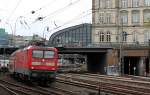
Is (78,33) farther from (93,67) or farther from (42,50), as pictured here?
(42,50)

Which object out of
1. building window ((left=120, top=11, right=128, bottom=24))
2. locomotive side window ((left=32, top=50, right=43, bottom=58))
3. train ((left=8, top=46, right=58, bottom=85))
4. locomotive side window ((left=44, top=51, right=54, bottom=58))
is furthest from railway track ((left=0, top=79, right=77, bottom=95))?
building window ((left=120, top=11, right=128, bottom=24))

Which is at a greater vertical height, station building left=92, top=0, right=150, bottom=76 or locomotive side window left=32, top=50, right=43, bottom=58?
station building left=92, top=0, right=150, bottom=76

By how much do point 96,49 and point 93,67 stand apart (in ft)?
41.0

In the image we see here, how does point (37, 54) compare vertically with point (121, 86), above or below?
above

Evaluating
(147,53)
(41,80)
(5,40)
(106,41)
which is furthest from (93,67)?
(41,80)

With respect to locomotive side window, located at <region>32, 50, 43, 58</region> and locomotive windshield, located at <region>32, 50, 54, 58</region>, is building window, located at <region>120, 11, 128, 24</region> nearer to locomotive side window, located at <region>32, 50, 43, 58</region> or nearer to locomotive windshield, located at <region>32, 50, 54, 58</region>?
locomotive windshield, located at <region>32, 50, 54, 58</region>

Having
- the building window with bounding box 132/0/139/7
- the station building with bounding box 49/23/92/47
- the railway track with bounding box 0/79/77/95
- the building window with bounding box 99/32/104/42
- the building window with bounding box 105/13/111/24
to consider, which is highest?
the building window with bounding box 132/0/139/7

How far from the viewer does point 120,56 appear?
7444 cm

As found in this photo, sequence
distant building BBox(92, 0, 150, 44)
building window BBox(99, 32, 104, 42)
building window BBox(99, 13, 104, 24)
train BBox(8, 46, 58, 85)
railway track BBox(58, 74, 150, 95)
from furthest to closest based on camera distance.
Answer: building window BBox(99, 13, 104, 24), building window BBox(99, 32, 104, 42), distant building BBox(92, 0, 150, 44), train BBox(8, 46, 58, 85), railway track BBox(58, 74, 150, 95)

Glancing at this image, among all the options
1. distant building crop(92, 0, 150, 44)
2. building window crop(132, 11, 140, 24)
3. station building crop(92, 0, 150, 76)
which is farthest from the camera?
building window crop(132, 11, 140, 24)

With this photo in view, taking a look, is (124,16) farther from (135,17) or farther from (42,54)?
(42,54)

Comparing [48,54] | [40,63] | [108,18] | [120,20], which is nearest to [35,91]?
[40,63]

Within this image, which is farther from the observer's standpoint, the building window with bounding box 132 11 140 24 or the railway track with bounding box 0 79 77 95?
the building window with bounding box 132 11 140 24

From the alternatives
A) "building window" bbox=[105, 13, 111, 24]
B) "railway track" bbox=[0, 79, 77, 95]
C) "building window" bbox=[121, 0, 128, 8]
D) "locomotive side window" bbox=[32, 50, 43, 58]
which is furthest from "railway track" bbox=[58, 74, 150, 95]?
"building window" bbox=[121, 0, 128, 8]
